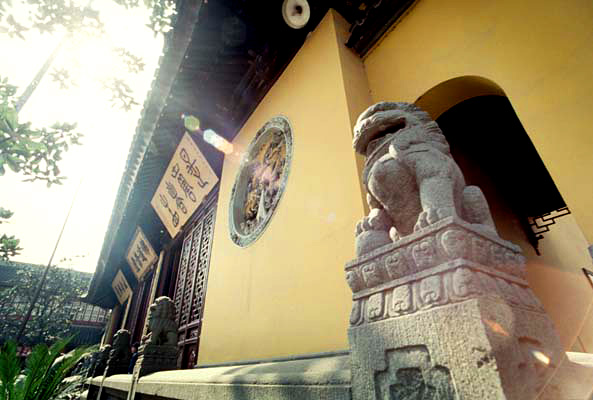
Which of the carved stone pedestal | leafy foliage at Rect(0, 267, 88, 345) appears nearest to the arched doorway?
the carved stone pedestal

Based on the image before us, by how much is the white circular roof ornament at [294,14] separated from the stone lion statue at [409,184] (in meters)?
2.98

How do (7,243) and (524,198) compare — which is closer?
(7,243)

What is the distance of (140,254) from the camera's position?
33.3 feet

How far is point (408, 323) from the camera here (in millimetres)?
996

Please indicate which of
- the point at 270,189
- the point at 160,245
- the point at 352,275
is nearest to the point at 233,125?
the point at 270,189

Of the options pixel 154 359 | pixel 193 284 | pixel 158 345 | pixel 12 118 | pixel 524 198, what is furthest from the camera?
pixel 193 284

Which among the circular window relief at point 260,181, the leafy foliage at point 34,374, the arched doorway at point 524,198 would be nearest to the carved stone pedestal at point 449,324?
the circular window relief at point 260,181

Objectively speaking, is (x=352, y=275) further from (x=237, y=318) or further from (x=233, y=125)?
(x=233, y=125)

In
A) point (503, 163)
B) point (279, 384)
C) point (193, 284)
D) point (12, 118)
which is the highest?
point (503, 163)

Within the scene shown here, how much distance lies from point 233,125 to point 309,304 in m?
3.88

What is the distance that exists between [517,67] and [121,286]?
52.9ft

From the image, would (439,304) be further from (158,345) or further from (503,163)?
(503,163)

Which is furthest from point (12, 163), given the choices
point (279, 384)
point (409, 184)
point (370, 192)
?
point (409, 184)

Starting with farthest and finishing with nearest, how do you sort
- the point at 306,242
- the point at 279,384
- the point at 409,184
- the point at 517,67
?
the point at 306,242 → the point at 517,67 → the point at 279,384 → the point at 409,184
